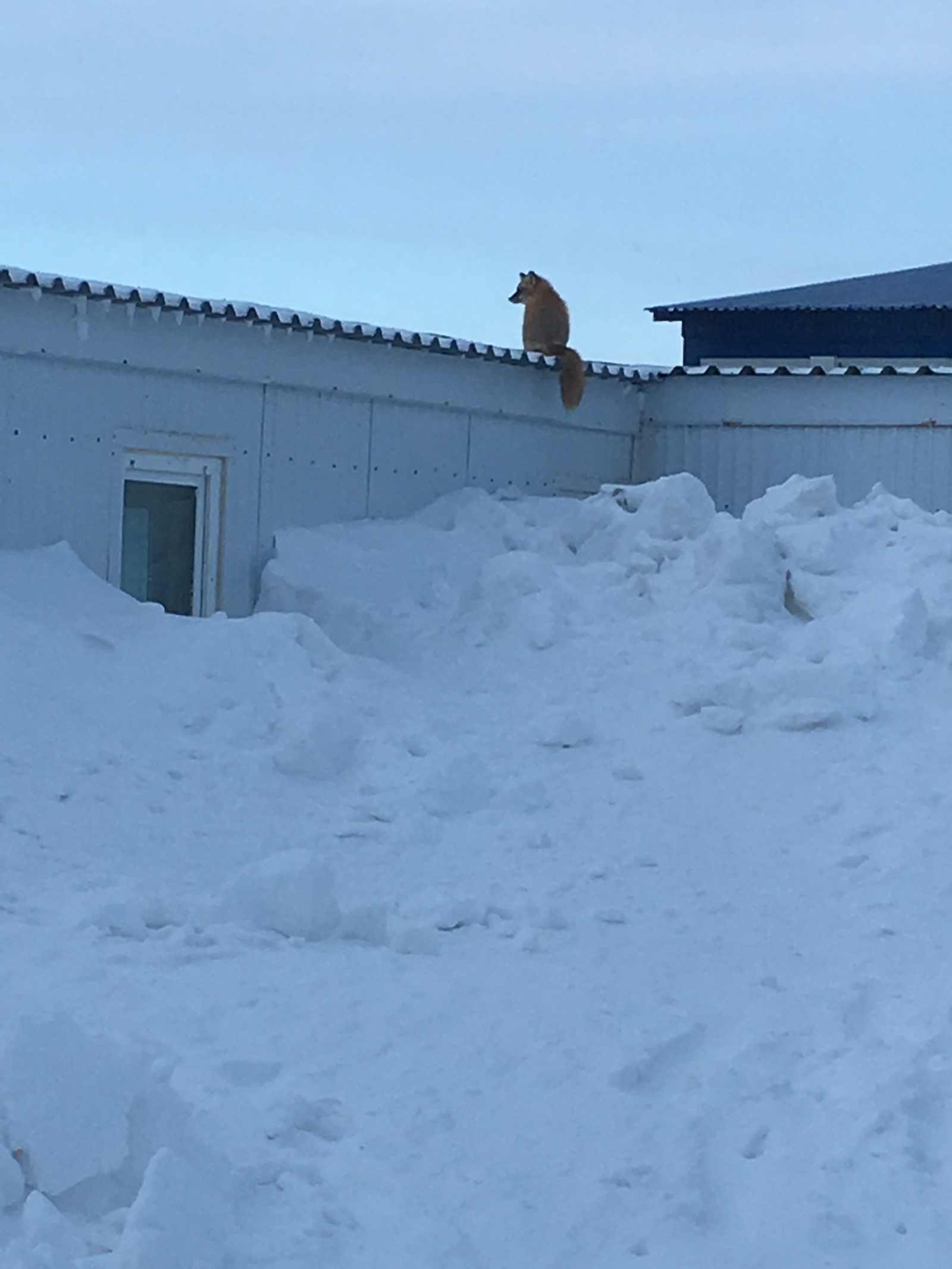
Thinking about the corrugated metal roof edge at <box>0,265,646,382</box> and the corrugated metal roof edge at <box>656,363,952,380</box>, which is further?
the corrugated metal roof edge at <box>656,363,952,380</box>

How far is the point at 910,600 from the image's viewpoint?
9.71 m

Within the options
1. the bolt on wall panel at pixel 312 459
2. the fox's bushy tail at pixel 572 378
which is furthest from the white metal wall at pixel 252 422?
the fox's bushy tail at pixel 572 378

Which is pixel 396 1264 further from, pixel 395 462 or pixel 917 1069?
pixel 395 462

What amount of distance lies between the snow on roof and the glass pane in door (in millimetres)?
11225

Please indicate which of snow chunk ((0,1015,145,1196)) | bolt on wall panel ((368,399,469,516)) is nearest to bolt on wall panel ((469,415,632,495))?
bolt on wall panel ((368,399,469,516))

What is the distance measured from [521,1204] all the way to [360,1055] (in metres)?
0.90

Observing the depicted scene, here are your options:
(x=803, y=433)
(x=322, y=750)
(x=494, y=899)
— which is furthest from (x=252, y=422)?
(x=494, y=899)

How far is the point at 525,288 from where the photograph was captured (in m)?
13.8

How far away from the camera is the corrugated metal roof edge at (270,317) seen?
9.70 metres

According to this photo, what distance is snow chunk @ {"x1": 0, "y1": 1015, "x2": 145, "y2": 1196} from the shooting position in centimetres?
428

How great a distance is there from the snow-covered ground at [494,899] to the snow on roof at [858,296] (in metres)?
8.90

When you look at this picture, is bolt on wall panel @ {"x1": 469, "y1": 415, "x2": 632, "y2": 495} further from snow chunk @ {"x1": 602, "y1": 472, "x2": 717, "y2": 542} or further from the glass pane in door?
the glass pane in door

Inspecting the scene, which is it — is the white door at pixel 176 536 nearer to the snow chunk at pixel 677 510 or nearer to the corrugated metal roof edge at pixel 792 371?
the snow chunk at pixel 677 510

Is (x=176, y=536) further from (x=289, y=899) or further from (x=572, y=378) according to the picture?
(x=289, y=899)
